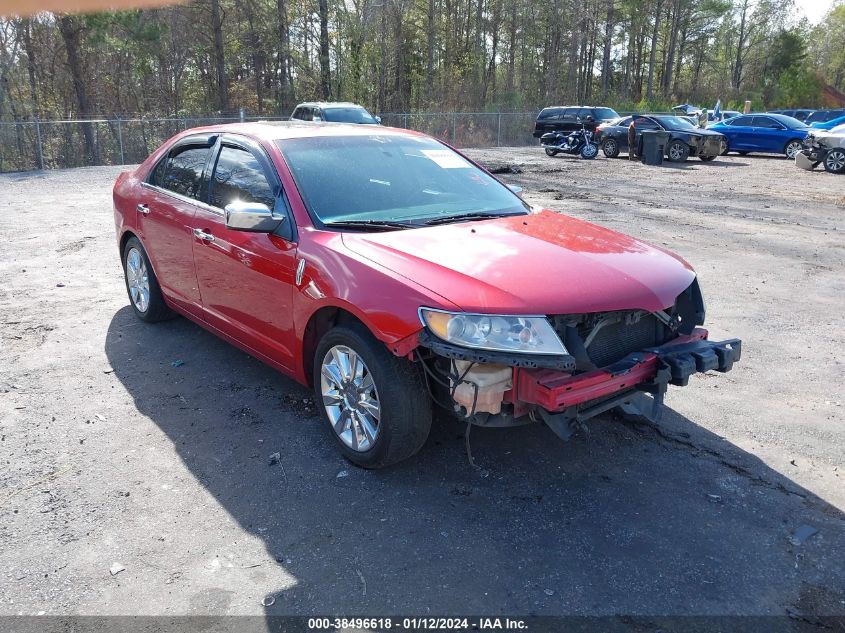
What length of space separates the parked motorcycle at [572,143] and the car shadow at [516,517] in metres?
21.6

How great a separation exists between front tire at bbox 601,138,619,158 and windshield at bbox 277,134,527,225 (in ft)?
69.5

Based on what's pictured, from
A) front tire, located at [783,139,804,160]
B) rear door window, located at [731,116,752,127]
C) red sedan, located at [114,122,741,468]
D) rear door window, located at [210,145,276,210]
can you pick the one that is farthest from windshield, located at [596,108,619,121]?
rear door window, located at [210,145,276,210]

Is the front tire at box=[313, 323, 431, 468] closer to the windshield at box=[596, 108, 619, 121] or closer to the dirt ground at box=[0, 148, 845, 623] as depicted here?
the dirt ground at box=[0, 148, 845, 623]

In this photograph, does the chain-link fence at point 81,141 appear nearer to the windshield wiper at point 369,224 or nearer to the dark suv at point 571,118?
the dark suv at point 571,118

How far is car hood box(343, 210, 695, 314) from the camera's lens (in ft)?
10.3

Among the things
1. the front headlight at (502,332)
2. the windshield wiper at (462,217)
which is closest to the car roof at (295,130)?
the windshield wiper at (462,217)

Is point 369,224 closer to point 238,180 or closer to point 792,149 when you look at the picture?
point 238,180

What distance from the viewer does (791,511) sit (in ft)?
11.0

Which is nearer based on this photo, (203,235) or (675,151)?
(203,235)

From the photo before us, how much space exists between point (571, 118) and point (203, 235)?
24.3 m

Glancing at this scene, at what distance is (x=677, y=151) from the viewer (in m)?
23.2

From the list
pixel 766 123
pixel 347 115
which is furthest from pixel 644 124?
pixel 347 115

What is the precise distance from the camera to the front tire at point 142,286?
5680 mm

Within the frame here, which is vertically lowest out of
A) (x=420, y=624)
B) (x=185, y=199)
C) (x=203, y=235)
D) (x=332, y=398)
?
(x=420, y=624)
